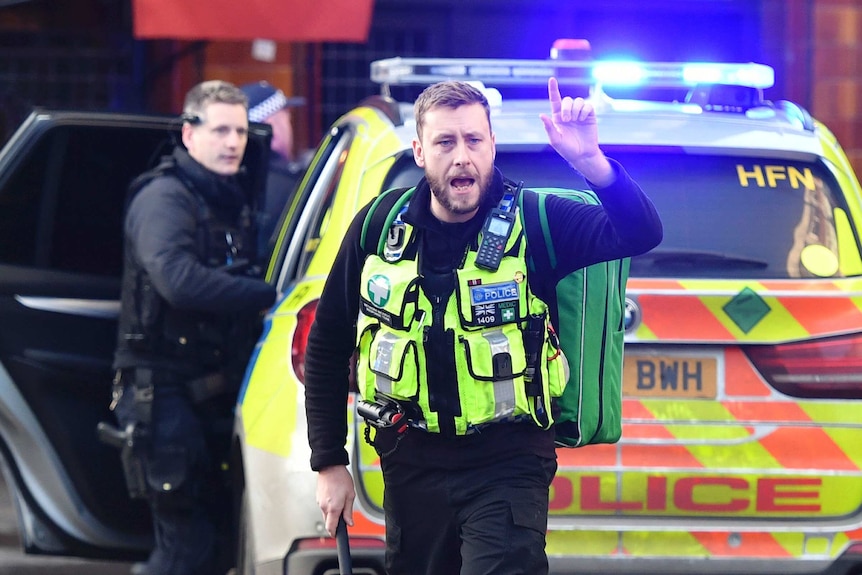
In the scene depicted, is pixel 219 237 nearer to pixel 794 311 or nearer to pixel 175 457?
pixel 175 457

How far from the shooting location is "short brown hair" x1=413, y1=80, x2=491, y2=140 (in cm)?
320

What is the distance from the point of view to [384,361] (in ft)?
10.6

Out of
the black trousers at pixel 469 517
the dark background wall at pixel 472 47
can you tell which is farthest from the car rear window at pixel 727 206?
the dark background wall at pixel 472 47

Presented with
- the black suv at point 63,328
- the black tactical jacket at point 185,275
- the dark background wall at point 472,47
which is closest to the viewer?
the black tactical jacket at point 185,275

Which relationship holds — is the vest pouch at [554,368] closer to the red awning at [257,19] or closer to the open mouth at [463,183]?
the open mouth at [463,183]

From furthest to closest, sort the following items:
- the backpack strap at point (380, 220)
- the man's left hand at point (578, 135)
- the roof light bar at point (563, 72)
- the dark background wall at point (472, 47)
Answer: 1. the dark background wall at point (472, 47)
2. the roof light bar at point (563, 72)
3. the backpack strap at point (380, 220)
4. the man's left hand at point (578, 135)

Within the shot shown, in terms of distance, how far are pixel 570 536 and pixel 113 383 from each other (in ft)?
5.91

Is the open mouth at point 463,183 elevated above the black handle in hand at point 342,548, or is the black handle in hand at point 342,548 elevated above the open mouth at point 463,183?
the open mouth at point 463,183

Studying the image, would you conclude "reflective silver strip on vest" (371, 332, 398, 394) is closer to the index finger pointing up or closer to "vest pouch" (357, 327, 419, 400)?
"vest pouch" (357, 327, 419, 400)

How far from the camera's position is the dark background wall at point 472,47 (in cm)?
1006

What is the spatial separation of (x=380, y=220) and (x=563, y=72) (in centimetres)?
131

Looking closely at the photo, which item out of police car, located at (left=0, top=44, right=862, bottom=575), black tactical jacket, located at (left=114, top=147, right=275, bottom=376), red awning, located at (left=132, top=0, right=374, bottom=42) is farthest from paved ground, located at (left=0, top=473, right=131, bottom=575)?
red awning, located at (left=132, top=0, right=374, bottom=42)

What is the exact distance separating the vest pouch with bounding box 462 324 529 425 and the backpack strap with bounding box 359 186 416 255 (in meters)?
0.31

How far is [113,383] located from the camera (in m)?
4.90
